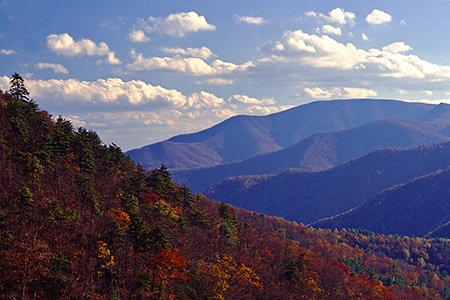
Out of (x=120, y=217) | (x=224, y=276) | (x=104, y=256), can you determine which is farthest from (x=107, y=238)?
(x=224, y=276)

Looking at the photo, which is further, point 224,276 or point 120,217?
point 120,217

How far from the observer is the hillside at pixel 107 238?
144ft

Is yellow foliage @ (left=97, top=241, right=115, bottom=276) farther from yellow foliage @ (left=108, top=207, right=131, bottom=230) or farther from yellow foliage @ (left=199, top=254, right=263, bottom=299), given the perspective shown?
yellow foliage @ (left=199, top=254, right=263, bottom=299)

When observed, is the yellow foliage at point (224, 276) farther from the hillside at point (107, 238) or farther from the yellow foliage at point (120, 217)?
the yellow foliage at point (120, 217)

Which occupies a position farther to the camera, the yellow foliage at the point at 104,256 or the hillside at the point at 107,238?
the yellow foliage at the point at 104,256

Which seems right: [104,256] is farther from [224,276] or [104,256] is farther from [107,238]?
[224,276]

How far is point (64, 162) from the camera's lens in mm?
76188

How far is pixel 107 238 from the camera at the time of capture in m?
53.0

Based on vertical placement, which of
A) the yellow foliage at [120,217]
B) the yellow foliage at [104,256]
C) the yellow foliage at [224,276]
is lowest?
the yellow foliage at [224,276]

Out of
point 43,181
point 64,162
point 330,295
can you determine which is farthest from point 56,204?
point 330,295

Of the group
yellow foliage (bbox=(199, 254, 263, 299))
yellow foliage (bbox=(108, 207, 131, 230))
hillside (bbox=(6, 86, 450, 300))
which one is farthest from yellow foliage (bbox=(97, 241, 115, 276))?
yellow foliage (bbox=(199, 254, 263, 299))

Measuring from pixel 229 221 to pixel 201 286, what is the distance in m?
35.4

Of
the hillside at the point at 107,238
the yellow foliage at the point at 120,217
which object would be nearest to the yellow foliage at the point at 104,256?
the hillside at the point at 107,238

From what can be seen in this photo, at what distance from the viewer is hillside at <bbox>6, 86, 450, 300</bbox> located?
43.9m
